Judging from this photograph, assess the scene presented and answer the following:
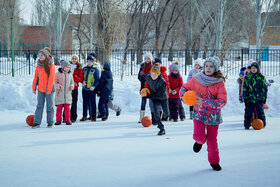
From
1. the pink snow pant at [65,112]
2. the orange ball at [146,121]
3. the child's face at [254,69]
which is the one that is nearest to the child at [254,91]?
the child's face at [254,69]

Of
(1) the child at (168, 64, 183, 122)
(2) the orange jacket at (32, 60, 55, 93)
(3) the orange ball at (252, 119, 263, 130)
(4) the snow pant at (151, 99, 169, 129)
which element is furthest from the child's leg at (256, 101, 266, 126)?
(2) the orange jacket at (32, 60, 55, 93)

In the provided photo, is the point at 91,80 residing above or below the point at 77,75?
below

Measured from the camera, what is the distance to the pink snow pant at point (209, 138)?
5.05 m

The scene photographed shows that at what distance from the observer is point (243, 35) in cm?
4681

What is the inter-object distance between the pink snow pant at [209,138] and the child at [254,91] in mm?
4153

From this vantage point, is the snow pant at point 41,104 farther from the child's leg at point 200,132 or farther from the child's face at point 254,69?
the child's face at point 254,69

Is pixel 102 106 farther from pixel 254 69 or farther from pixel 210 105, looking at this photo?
pixel 210 105

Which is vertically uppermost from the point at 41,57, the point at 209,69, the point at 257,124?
the point at 41,57

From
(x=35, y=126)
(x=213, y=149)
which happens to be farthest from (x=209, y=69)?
(x=35, y=126)

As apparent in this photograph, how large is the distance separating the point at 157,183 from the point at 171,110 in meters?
6.02

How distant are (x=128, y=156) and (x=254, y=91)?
4.35 meters

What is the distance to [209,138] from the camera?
5.10m

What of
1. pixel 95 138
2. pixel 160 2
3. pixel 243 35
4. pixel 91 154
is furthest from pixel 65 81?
pixel 243 35

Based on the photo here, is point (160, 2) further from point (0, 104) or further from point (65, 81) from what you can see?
point (65, 81)
